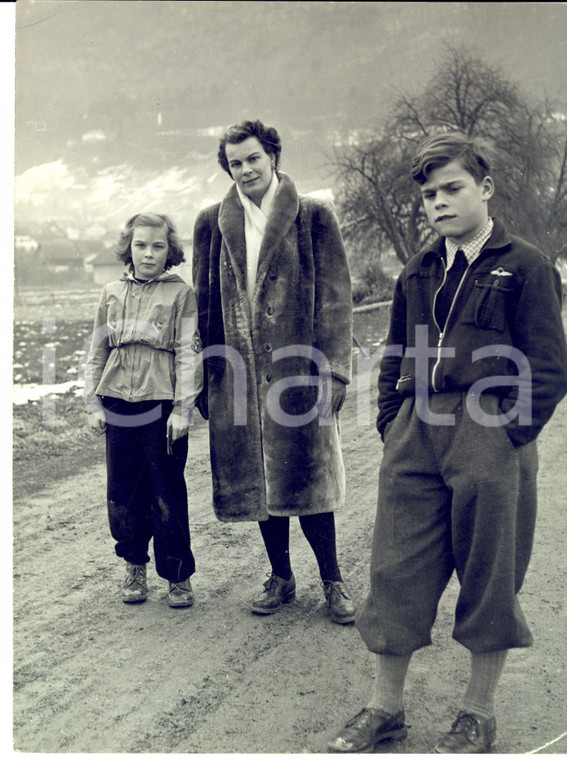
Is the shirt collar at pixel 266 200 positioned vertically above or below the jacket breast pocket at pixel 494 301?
above

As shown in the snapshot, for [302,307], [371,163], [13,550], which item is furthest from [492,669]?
[371,163]

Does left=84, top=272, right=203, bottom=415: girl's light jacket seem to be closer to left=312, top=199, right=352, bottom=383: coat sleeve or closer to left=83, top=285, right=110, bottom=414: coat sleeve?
left=83, top=285, right=110, bottom=414: coat sleeve

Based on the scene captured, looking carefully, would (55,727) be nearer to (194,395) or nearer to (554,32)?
(194,395)

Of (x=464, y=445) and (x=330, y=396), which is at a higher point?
(x=330, y=396)

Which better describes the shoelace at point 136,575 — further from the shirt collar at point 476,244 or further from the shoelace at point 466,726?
the shirt collar at point 476,244

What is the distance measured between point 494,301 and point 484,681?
1154 millimetres

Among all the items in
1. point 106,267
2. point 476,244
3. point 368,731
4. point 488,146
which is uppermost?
point 488,146

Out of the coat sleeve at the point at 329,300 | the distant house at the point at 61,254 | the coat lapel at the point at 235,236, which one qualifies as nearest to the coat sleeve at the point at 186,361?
the coat lapel at the point at 235,236

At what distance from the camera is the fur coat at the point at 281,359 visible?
2896 millimetres

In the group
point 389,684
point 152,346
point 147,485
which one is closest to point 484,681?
point 389,684

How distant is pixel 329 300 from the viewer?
115 inches

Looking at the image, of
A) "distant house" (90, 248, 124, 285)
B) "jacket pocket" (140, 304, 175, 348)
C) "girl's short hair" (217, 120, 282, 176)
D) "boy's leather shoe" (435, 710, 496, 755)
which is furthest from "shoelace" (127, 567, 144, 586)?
"girl's short hair" (217, 120, 282, 176)

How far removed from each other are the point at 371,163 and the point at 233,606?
7.52ft

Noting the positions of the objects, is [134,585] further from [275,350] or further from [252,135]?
[252,135]
